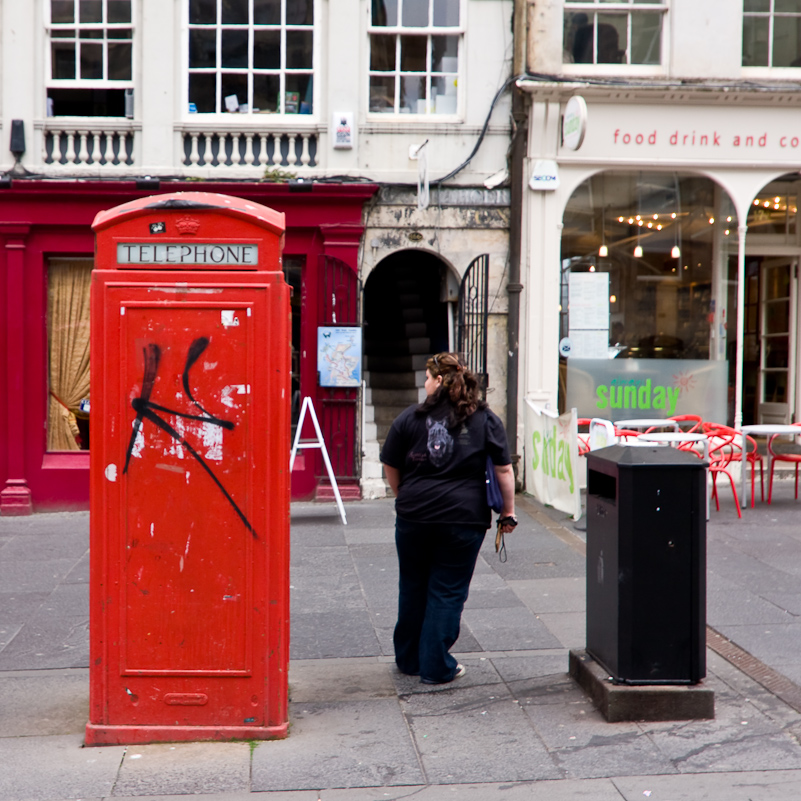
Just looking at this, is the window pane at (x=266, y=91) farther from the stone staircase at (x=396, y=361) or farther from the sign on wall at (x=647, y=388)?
the sign on wall at (x=647, y=388)

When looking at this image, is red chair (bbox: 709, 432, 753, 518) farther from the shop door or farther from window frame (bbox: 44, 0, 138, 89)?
window frame (bbox: 44, 0, 138, 89)

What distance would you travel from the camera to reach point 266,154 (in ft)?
36.7

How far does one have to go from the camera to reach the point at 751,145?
37.4ft

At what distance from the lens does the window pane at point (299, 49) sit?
11.3 m

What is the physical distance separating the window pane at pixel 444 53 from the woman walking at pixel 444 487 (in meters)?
7.21

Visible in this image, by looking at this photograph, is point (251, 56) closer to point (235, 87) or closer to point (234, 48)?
point (234, 48)

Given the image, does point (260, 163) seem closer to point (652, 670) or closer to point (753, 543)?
point (753, 543)

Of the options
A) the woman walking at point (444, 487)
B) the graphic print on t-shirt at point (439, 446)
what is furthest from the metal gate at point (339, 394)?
the graphic print on t-shirt at point (439, 446)

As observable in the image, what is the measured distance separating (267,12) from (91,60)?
2055mm

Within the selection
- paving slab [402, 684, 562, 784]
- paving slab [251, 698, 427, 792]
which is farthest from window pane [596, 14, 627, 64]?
paving slab [251, 698, 427, 792]

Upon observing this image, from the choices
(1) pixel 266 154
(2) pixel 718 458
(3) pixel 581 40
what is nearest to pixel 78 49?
(1) pixel 266 154

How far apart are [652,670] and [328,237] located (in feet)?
24.3

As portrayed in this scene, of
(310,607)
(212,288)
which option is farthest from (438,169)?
(212,288)

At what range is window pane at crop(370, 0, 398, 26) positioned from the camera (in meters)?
11.4
